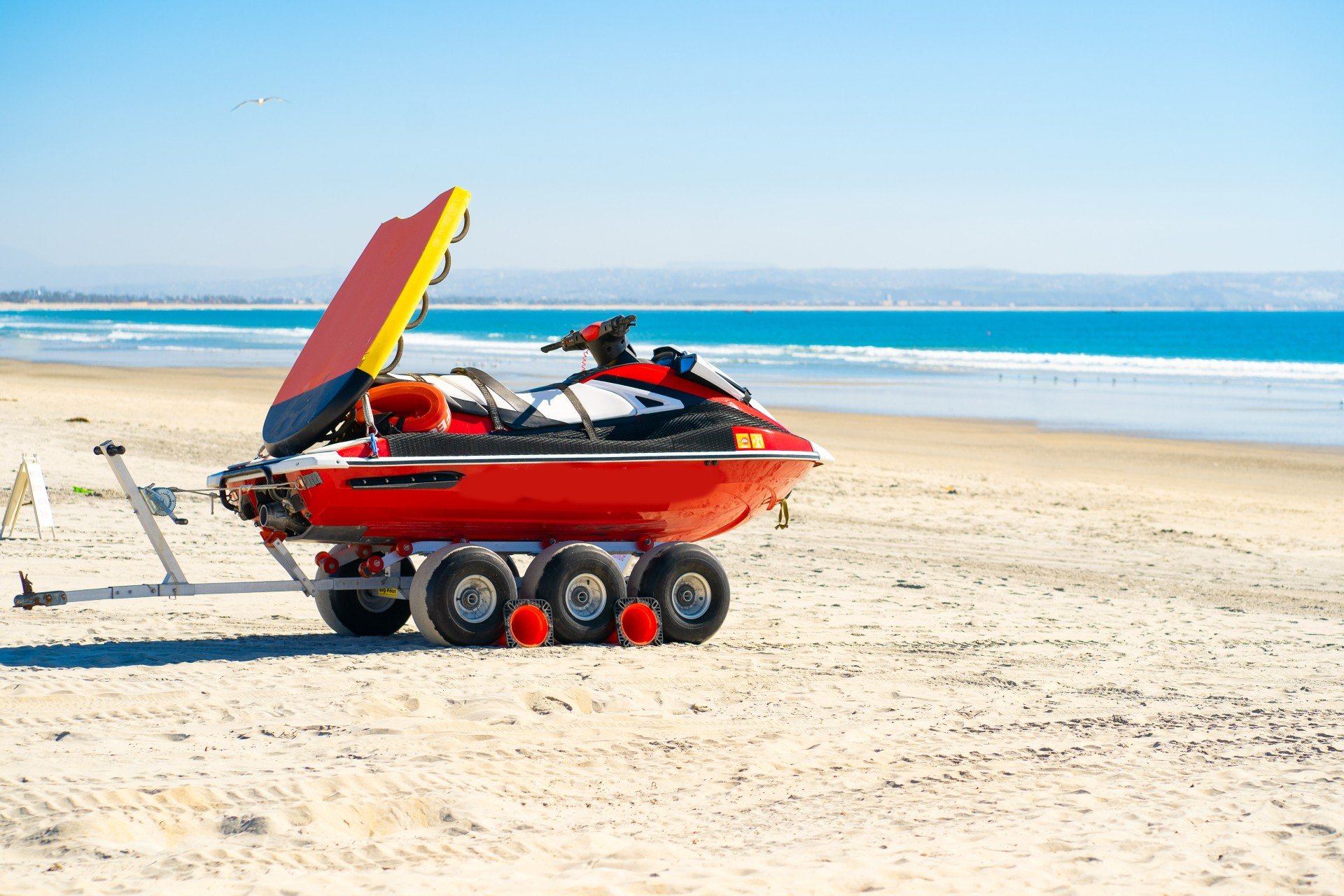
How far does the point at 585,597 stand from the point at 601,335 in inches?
62.6

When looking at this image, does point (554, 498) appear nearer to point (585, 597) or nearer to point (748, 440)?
point (585, 597)

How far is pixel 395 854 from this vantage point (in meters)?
4.34

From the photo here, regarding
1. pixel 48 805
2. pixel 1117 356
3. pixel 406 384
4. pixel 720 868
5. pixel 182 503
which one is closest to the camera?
pixel 720 868

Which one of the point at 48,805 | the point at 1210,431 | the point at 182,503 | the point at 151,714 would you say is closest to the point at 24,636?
the point at 151,714

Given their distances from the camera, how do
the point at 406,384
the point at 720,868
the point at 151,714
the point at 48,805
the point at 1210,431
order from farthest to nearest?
the point at 1210,431
the point at 406,384
the point at 151,714
the point at 48,805
the point at 720,868

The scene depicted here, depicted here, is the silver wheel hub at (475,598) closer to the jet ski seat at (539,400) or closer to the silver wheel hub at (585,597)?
the silver wheel hub at (585,597)

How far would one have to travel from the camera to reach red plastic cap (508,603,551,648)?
7309 millimetres

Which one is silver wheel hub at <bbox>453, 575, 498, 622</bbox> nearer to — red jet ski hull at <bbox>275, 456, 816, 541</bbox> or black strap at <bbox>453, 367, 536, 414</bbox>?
red jet ski hull at <bbox>275, 456, 816, 541</bbox>

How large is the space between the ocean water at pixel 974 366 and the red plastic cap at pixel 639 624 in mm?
6066

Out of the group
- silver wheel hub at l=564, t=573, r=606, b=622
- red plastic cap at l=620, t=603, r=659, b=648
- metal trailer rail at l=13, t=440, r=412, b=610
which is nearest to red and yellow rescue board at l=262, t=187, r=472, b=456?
metal trailer rail at l=13, t=440, r=412, b=610

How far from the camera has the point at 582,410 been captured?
24.7 ft

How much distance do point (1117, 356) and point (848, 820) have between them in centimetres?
6039

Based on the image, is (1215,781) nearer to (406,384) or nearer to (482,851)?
(482,851)

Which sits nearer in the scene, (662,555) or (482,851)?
(482,851)
